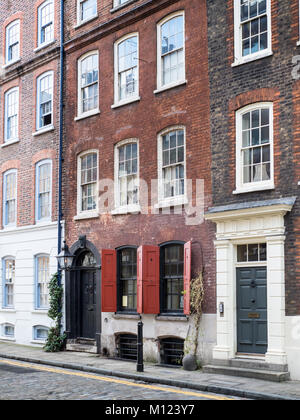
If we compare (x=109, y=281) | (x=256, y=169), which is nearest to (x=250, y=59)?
(x=256, y=169)

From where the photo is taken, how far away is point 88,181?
66.5 ft

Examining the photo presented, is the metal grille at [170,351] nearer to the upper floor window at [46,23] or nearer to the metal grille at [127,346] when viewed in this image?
the metal grille at [127,346]

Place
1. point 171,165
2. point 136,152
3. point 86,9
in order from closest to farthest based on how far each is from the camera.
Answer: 1. point 171,165
2. point 136,152
3. point 86,9

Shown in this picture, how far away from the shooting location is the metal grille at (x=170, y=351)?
1667cm

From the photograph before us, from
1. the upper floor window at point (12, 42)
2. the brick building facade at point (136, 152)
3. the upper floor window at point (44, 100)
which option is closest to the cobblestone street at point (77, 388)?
the brick building facade at point (136, 152)

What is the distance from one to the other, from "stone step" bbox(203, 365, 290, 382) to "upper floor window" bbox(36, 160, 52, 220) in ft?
30.5

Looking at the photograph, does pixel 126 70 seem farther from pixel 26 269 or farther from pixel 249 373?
pixel 249 373

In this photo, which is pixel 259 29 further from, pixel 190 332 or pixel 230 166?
pixel 190 332

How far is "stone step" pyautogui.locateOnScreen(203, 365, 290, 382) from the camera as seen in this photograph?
44.0ft

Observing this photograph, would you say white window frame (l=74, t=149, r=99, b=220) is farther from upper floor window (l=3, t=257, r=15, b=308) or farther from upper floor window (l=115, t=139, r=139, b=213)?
upper floor window (l=3, t=257, r=15, b=308)

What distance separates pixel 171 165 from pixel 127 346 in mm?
5402

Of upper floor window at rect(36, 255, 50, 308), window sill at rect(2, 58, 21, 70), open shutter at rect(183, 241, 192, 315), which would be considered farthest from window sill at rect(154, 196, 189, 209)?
window sill at rect(2, 58, 21, 70)

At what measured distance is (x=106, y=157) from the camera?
63.8 feet

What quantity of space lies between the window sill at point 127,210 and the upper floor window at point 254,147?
3804 millimetres
